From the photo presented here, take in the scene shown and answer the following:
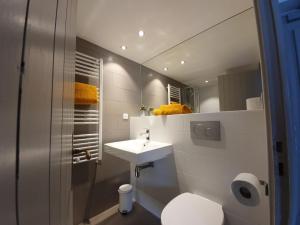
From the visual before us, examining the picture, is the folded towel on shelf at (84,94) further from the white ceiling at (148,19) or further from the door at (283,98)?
the door at (283,98)

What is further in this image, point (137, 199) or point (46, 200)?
point (137, 199)

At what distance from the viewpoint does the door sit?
400 millimetres

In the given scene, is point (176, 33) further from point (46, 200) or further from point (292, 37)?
point (46, 200)

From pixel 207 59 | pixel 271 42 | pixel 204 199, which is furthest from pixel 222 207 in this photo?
pixel 207 59

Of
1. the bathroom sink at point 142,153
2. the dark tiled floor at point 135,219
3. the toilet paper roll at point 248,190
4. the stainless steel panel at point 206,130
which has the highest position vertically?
the stainless steel panel at point 206,130

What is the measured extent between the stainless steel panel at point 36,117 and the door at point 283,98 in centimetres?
64

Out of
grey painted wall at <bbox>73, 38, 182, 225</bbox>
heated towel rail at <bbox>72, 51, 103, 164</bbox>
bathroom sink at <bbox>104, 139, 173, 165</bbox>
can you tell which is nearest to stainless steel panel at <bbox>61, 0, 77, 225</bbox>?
bathroom sink at <bbox>104, 139, 173, 165</bbox>

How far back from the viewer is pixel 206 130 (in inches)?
48.6

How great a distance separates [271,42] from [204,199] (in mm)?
1279

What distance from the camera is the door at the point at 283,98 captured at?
1.31 feet

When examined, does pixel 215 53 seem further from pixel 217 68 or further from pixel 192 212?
pixel 192 212

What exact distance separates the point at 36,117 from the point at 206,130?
1231 millimetres

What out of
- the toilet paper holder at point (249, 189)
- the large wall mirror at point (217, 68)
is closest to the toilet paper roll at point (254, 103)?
the large wall mirror at point (217, 68)

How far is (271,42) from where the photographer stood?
445 mm
